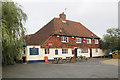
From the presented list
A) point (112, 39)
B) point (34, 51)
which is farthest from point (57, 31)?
point (112, 39)

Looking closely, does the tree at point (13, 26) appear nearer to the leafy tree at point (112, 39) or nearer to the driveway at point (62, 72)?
the driveway at point (62, 72)

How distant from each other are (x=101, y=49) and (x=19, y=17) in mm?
24973

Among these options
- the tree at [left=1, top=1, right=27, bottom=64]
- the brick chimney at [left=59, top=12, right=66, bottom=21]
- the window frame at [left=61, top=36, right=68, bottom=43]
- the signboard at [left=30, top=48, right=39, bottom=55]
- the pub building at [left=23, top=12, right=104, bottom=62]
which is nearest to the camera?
the tree at [left=1, top=1, right=27, bottom=64]

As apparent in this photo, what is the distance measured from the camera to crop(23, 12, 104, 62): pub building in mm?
23373

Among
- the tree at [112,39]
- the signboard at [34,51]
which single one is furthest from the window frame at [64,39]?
the tree at [112,39]

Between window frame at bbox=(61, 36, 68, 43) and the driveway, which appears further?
window frame at bbox=(61, 36, 68, 43)

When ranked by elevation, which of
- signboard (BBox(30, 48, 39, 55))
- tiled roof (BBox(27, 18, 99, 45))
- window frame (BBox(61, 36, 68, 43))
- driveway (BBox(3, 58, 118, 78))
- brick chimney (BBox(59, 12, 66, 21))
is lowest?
driveway (BBox(3, 58, 118, 78))

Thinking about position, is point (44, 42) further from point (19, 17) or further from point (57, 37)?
point (19, 17)

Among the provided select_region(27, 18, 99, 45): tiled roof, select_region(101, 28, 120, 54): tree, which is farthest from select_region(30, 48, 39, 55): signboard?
select_region(101, 28, 120, 54): tree

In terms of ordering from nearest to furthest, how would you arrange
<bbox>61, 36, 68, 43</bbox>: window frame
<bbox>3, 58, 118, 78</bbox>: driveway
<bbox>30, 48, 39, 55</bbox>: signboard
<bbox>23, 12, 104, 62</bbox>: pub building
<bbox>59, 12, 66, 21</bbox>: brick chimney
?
<bbox>3, 58, 118, 78</bbox>: driveway, <bbox>30, 48, 39, 55</bbox>: signboard, <bbox>23, 12, 104, 62</bbox>: pub building, <bbox>61, 36, 68, 43</bbox>: window frame, <bbox>59, 12, 66, 21</bbox>: brick chimney

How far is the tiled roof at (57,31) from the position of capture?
1030 inches

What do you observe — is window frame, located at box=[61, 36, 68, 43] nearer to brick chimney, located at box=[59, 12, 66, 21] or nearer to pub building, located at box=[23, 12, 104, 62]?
pub building, located at box=[23, 12, 104, 62]

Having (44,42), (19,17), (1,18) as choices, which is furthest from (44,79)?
(44,42)

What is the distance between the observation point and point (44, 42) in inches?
943
